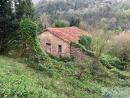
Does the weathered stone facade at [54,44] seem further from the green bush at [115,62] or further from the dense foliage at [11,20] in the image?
the dense foliage at [11,20]

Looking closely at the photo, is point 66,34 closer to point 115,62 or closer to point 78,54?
point 78,54

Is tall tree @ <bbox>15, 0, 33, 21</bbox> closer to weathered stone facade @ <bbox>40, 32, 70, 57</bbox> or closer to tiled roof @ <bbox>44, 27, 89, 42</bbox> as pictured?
weathered stone facade @ <bbox>40, 32, 70, 57</bbox>

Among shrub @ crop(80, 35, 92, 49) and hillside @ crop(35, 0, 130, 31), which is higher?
shrub @ crop(80, 35, 92, 49)

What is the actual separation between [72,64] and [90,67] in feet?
5.51

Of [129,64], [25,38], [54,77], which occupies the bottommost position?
[129,64]

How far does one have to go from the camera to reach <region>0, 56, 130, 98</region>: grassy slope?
741 inches

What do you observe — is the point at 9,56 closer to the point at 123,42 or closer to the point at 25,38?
the point at 25,38

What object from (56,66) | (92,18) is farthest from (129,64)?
(92,18)

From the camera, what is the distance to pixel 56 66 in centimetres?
2838

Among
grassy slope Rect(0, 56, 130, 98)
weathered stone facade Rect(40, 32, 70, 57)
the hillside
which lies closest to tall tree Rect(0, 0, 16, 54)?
grassy slope Rect(0, 56, 130, 98)

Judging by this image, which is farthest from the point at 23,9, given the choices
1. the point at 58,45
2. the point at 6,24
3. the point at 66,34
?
the point at 66,34

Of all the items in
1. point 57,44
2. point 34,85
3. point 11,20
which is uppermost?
point 11,20

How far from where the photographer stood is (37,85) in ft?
70.5

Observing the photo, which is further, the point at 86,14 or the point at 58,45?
the point at 86,14
